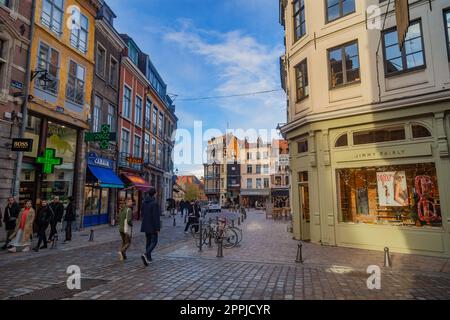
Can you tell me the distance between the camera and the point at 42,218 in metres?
10.9

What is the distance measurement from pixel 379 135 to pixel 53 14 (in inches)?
592

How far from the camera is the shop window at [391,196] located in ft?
32.3

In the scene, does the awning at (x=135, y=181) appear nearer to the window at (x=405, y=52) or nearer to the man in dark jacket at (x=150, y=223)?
the man in dark jacket at (x=150, y=223)

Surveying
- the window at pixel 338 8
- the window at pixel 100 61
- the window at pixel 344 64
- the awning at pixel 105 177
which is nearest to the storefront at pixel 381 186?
the window at pixel 344 64

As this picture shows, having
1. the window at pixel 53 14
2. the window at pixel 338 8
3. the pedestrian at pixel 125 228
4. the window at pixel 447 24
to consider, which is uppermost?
the window at pixel 53 14

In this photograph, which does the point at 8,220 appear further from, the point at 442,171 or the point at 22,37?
the point at 442,171

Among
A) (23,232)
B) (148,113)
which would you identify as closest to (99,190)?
(23,232)

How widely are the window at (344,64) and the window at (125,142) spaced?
1583 cm

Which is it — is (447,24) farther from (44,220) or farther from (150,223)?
(44,220)

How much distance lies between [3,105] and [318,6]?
41.4ft

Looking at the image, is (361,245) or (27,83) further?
(27,83)

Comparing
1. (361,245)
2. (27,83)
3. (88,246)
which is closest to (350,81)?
(361,245)

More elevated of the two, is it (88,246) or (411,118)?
(411,118)

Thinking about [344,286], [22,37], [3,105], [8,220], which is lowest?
[344,286]
